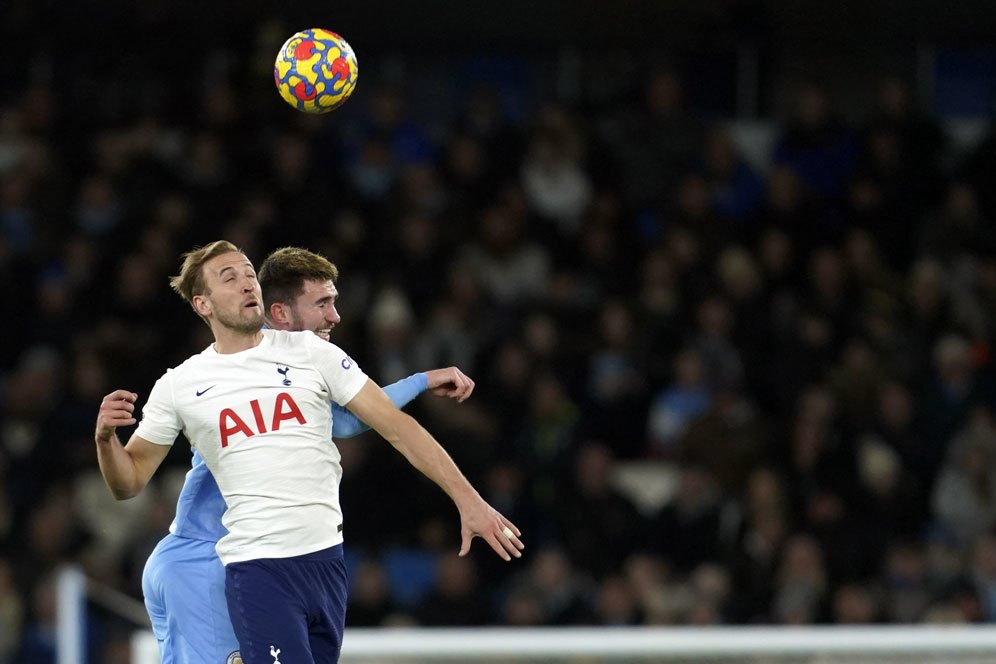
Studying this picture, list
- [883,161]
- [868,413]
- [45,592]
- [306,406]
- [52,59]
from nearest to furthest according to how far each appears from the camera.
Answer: [306,406], [45,592], [868,413], [883,161], [52,59]

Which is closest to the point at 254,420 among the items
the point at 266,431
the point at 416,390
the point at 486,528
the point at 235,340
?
the point at 266,431

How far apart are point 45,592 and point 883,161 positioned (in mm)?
6053

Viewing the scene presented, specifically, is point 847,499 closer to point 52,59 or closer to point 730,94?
point 730,94

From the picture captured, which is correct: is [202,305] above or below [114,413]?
above

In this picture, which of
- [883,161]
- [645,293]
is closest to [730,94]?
[883,161]

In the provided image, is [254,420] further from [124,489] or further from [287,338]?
[124,489]

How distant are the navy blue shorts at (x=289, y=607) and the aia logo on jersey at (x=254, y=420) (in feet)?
1.22

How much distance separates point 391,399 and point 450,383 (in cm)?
18

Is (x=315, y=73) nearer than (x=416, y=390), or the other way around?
(x=416, y=390)

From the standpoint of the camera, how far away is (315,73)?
5.86 meters

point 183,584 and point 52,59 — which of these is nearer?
point 183,584

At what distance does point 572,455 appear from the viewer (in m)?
10.1

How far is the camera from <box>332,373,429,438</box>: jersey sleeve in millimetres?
5145

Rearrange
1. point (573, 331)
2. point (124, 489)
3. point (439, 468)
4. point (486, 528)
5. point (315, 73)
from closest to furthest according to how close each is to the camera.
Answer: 1. point (486, 528)
2. point (439, 468)
3. point (124, 489)
4. point (315, 73)
5. point (573, 331)
